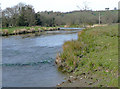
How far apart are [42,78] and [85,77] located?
234 centimetres

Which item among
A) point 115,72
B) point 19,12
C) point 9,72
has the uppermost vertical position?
point 19,12

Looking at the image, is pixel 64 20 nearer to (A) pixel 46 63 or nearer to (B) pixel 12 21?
(B) pixel 12 21

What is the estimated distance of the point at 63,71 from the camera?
11.3 meters

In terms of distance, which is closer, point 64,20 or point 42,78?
point 42,78

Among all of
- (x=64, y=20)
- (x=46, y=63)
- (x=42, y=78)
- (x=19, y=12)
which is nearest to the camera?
(x=42, y=78)

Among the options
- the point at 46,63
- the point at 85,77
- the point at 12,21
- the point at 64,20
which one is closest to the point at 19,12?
the point at 12,21

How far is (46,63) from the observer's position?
1402cm

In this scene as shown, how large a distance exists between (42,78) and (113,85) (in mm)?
4374

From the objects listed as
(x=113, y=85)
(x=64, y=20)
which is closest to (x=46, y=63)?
(x=113, y=85)

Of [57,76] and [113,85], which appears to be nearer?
[113,85]

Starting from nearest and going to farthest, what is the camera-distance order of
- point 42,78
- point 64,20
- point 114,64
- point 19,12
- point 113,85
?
1. point 113,85
2. point 114,64
3. point 42,78
4. point 19,12
5. point 64,20

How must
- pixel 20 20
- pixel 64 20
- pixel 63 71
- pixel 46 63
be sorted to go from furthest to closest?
pixel 64 20
pixel 20 20
pixel 46 63
pixel 63 71

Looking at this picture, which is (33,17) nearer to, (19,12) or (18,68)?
(19,12)

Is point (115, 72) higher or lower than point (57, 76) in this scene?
higher
